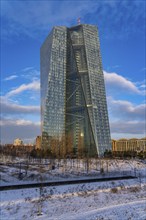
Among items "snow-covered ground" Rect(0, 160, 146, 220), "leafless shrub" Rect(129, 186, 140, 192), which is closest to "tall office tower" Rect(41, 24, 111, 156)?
"leafless shrub" Rect(129, 186, 140, 192)

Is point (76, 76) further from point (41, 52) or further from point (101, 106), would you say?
point (41, 52)

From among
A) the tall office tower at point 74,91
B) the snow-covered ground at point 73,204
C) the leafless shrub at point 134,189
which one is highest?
the tall office tower at point 74,91

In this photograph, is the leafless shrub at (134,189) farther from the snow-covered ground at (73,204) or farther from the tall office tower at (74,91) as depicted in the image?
the tall office tower at (74,91)

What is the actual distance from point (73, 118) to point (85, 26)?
163 ft

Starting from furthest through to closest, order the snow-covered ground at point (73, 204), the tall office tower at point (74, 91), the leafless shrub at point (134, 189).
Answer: the tall office tower at point (74, 91) < the leafless shrub at point (134, 189) < the snow-covered ground at point (73, 204)

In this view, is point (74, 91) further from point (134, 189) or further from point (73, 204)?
point (73, 204)

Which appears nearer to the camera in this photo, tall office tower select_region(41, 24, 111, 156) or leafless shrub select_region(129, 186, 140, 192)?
leafless shrub select_region(129, 186, 140, 192)

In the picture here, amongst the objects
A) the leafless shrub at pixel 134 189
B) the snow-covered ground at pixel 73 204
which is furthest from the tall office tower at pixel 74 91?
the snow-covered ground at pixel 73 204

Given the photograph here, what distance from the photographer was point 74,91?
13300cm

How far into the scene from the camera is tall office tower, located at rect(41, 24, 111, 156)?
123250 mm

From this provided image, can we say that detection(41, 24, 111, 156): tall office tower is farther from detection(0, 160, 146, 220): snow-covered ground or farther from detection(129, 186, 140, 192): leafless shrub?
detection(0, 160, 146, 220): snow-covered ground

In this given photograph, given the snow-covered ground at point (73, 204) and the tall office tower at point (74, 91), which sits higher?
→ the tall office tower at point (74, 91)

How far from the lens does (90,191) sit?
27.2 m

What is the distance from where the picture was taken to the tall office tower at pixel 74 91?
123250mm
